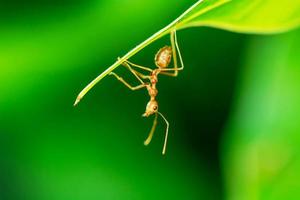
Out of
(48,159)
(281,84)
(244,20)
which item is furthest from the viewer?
(48,159)

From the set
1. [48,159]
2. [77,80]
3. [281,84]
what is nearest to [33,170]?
[48,159]

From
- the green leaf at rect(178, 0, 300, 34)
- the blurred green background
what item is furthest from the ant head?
the green leaf at rect(178, 0, 300, 34)

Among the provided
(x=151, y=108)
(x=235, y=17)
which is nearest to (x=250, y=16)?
(x=235, y=17)

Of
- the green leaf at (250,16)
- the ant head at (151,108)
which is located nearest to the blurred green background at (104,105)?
the ant head at (151,108)

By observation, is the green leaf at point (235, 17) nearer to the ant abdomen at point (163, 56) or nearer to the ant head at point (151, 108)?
the ant abdomen at point (163, 56)

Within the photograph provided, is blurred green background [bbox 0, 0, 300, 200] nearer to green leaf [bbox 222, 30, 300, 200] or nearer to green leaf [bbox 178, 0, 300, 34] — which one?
green leaf [bbox 222, 30, 300, 200]

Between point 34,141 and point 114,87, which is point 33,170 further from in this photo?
point 114,87
